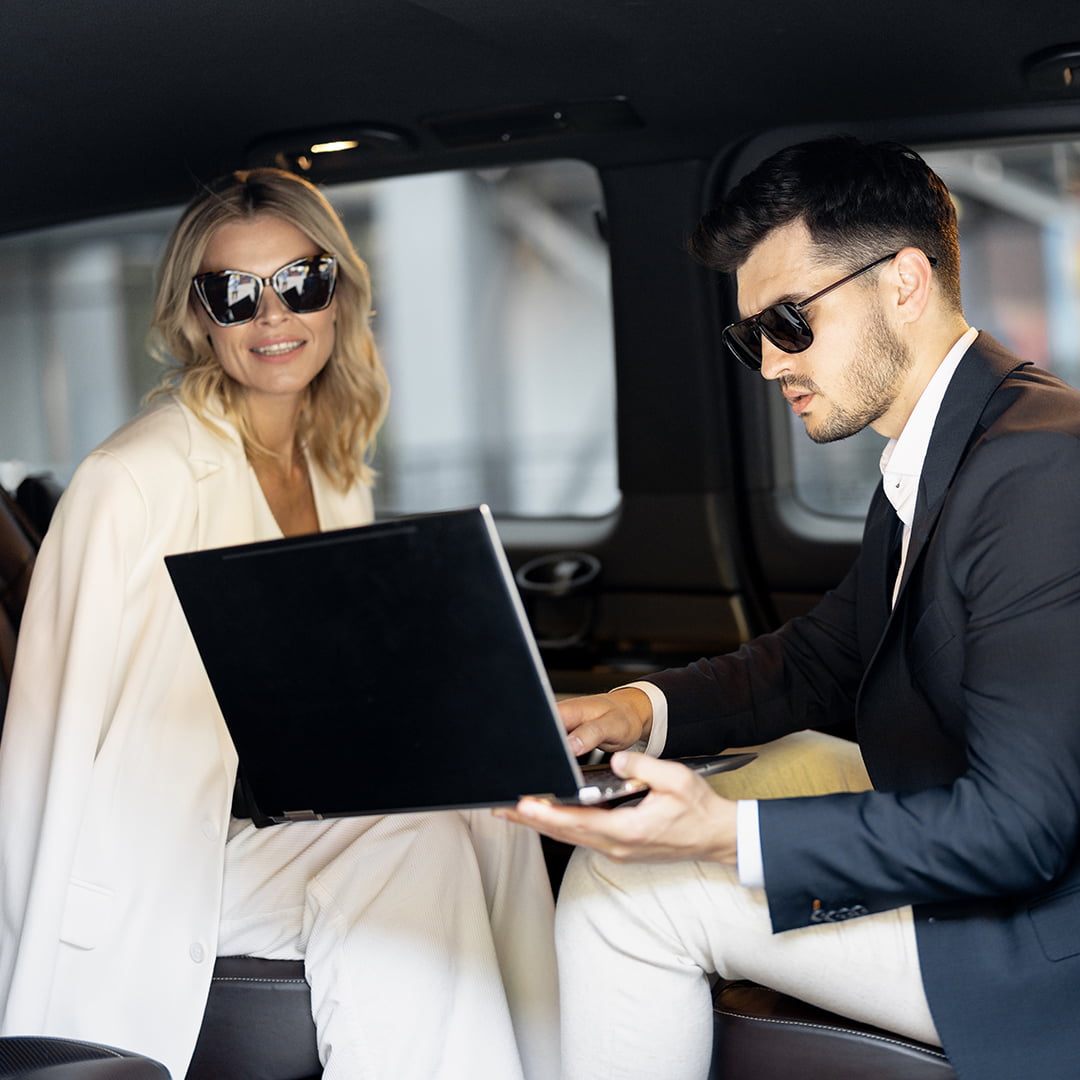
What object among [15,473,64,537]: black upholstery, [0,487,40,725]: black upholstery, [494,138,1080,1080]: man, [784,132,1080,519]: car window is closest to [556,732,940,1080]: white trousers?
[494,138,1080,1080]: man

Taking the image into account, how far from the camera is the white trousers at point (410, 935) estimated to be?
72.8 inches

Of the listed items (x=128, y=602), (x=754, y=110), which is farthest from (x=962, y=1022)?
(x=754, y=110)

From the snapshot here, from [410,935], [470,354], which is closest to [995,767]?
[410,935]

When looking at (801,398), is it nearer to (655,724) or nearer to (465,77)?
(655,724)

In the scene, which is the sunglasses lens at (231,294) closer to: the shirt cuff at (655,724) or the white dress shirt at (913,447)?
the shirt cuff at (655,724)

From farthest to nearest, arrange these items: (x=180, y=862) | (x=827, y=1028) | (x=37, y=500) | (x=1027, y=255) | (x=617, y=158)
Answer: (x=1027, y=255)
(x=617, y=158)
(x=37, y=500)
(x=180, y=862)
(x=827, y=1028)

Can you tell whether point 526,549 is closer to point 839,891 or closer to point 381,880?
point 381,880

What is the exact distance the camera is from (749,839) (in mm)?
1479

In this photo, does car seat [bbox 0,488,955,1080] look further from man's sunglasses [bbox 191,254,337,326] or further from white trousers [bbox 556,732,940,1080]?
man's sunglasses [bbox 191,254,337,326]

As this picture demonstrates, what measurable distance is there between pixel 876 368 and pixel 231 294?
4.13ft

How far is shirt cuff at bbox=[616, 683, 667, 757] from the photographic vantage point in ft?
6.65

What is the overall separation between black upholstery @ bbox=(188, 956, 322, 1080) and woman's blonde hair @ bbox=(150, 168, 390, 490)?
39.3 inches

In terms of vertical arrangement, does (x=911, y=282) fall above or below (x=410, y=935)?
above

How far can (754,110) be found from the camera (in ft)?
9.52
